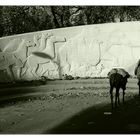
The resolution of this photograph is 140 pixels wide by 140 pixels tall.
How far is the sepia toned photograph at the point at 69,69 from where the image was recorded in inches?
284

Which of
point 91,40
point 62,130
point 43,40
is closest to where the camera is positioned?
point 62,130

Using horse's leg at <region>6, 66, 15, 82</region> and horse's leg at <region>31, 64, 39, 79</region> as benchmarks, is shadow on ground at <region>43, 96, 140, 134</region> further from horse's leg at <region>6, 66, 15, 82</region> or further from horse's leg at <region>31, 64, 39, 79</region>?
horse's leg at <region>6, 66, 15, 82</region>

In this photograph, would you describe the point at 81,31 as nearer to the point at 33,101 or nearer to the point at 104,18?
the point at 104,18

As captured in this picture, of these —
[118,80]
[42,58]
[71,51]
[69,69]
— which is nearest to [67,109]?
[118,80]

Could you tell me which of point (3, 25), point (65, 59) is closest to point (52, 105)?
point (65, 59)

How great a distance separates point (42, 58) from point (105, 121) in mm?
2772

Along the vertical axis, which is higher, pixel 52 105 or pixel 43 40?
pixel 43 40

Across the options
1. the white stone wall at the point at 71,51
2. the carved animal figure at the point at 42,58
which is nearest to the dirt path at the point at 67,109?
the white stone wall at the point at 71,51

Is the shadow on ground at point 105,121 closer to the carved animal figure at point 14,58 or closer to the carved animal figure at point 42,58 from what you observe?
the carved animal figure at point 42,58

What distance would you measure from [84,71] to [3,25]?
6.82ft

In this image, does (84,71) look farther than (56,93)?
Yes

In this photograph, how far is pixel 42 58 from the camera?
923 cm

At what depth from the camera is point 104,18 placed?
30.3 ft

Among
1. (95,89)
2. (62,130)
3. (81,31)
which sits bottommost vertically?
(62,130)
